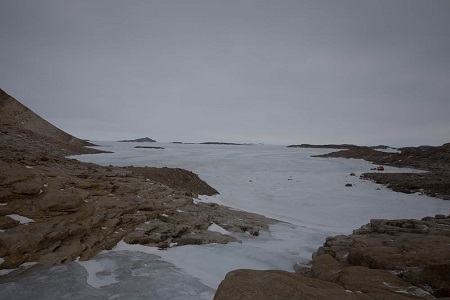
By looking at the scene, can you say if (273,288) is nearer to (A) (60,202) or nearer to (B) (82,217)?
(B) (82,217)

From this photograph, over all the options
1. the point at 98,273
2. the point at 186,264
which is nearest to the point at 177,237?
the point at 186,264

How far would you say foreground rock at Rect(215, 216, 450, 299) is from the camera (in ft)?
13.2

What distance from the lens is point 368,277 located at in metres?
4.77

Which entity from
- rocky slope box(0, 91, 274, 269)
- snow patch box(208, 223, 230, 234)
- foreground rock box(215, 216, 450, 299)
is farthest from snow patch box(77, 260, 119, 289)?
snow patch box(208, 223, 230, 234)

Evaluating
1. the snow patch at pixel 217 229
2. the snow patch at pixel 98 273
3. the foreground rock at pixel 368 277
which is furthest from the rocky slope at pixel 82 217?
the foreground rock at pixel 368 277

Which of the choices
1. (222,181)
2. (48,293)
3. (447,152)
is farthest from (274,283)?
(447,152)

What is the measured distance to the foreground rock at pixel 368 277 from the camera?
4.03m

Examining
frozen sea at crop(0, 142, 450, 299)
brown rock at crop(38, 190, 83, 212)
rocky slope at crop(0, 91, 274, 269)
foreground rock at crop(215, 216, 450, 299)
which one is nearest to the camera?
foreground rock at crop(215, 216, 450, 299)

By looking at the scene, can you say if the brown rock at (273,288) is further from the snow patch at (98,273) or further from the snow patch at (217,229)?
the snow patch at (217,229)

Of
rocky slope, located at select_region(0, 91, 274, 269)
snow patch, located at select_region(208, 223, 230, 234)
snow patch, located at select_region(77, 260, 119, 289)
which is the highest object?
rocky slope, located at select_region(0, 91, 274, 269)

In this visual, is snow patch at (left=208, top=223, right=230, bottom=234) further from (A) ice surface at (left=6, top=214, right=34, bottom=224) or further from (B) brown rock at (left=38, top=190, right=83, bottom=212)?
(A) ice surface at (left=6, top=214, right=34, bottom=224)

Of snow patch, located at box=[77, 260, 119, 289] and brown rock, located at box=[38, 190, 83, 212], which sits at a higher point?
brown rock, located at box=[38, 190, 83, 212]

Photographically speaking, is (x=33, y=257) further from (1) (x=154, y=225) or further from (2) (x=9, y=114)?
(2) (x=9, y=114)

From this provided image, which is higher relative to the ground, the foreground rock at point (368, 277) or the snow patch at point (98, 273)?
the foreground rock at point (368, 277)
